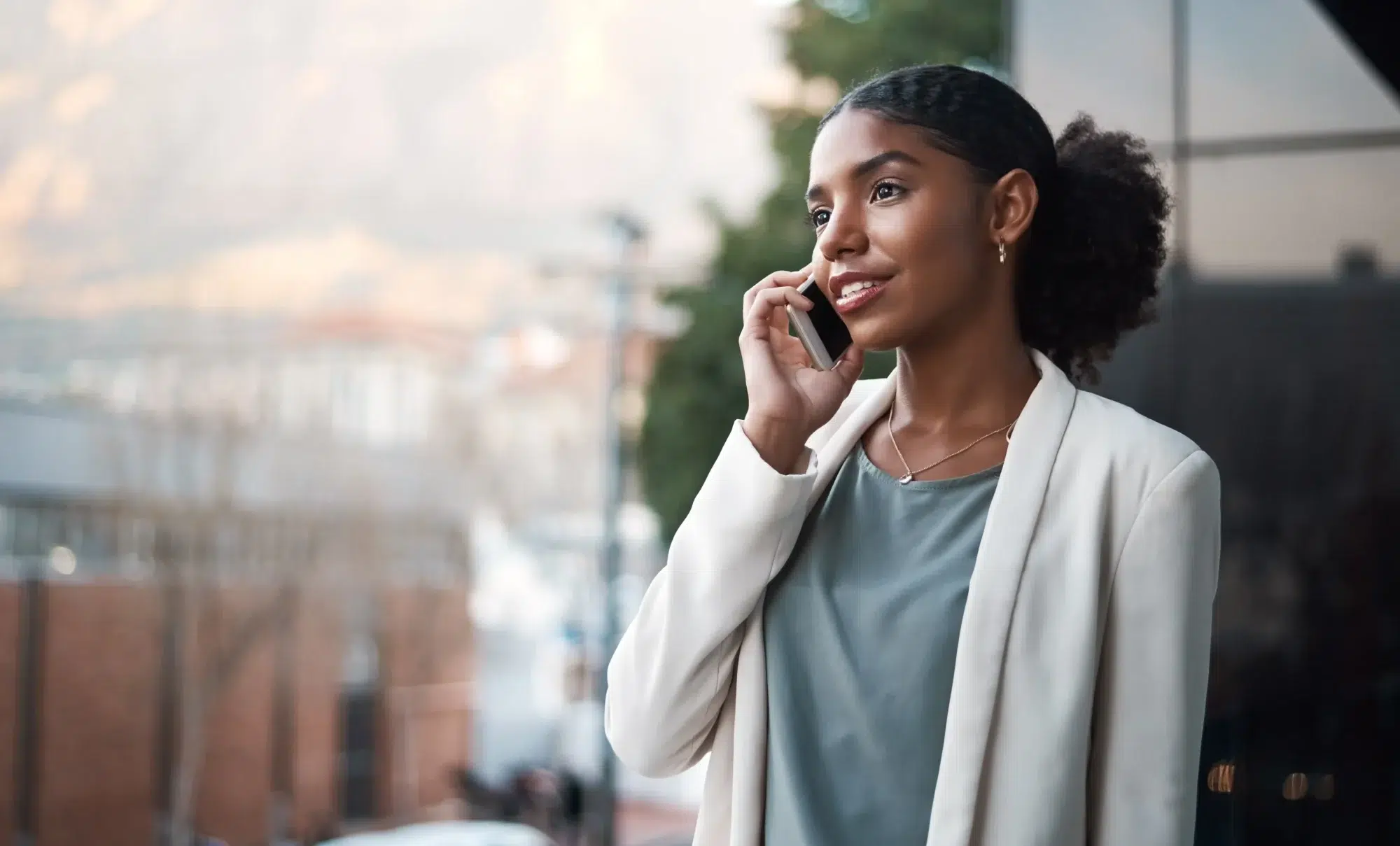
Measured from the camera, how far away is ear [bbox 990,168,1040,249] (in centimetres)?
94

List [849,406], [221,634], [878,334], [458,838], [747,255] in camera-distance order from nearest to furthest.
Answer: [878,334] → [849,406] → [458,838] → [747,255] → [221,634]

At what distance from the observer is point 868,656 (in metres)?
0.92

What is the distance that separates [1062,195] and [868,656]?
1.18 feet

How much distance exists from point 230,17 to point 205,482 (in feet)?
37.5

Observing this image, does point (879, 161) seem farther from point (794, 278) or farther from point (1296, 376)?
point (1296, 376)

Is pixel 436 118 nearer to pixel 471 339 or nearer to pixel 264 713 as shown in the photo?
pixel 471 339

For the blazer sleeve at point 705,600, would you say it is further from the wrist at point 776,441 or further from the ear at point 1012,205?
the ear at point 1012,205

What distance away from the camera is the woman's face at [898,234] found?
91 cm

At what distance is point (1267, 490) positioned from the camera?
2689mm

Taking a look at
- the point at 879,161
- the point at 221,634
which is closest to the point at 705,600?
the point at 879,161

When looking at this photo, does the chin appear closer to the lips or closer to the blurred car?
the lips

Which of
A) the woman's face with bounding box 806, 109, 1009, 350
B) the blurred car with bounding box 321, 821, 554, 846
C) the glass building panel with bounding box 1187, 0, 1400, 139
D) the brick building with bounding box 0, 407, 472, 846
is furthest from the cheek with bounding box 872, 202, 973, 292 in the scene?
the brick building with bounding box 0, 407, 472, 846

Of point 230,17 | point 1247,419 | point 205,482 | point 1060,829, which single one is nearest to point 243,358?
point 205,482

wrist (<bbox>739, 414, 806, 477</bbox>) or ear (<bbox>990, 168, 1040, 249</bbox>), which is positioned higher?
ear (<bbox>990, 168, 1040, 249</bbox>)
